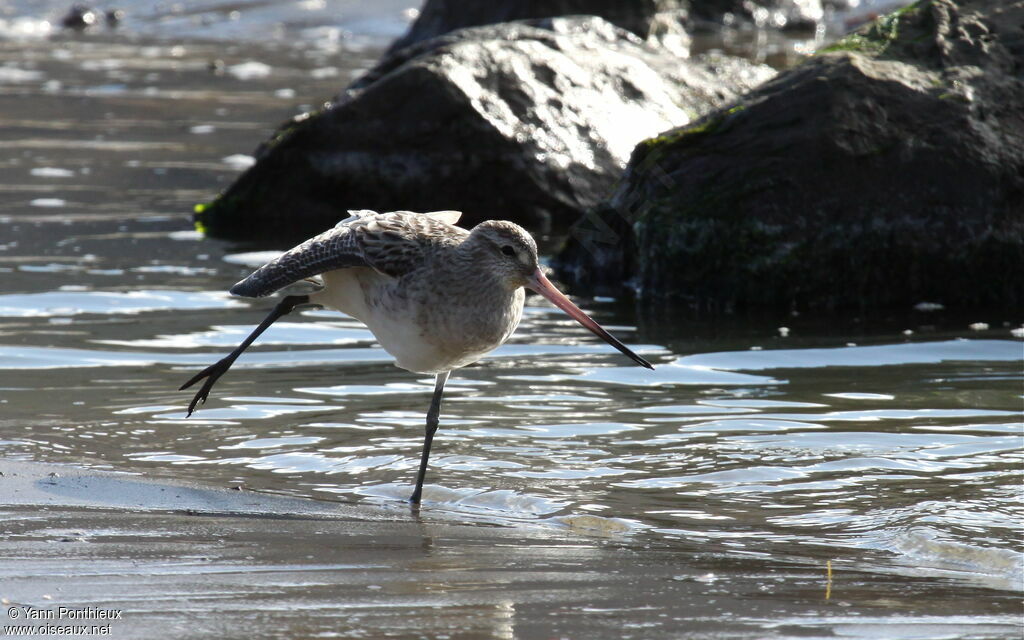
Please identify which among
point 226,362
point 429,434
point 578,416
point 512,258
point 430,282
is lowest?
point 578,416

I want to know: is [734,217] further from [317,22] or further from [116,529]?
[317,22]

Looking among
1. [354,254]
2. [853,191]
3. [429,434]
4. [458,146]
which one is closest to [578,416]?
[429,434]

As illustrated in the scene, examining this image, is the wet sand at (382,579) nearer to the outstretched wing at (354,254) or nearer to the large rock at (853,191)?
the outstretched wing at (354,254)

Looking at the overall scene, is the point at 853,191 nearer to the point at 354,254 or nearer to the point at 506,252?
the point at 506,252

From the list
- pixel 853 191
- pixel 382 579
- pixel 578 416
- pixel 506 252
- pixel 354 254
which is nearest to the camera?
pixel 382 579

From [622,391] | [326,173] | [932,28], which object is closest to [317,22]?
[326,173]

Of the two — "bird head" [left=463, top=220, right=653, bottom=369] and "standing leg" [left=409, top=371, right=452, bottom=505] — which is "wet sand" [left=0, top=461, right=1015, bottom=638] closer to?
"standing leg" [left=409, top=371, right=452, bottom=505]

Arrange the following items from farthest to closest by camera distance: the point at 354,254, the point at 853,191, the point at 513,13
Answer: the point at 513,13, the point at 853,191, the point at 354,254

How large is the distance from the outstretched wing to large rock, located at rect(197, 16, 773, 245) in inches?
181

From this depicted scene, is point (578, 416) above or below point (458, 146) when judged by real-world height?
below

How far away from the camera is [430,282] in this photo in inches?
224

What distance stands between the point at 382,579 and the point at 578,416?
2.36 metres

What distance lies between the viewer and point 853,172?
8578 mm

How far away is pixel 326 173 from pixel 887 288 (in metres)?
4.63
